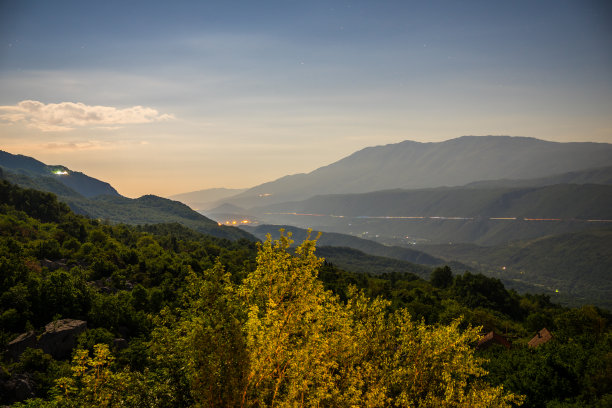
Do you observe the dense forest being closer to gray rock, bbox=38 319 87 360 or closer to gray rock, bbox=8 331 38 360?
gray rock, bbox=8 331 38 360

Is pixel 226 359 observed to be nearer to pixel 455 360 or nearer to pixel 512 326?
pixel 455 360

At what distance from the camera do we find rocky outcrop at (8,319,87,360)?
5341 centimetres

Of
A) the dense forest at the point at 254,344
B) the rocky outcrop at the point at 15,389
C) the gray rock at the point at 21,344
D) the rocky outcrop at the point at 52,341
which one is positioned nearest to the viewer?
the dense forest at the point at 254,344

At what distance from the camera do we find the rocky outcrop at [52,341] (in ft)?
175

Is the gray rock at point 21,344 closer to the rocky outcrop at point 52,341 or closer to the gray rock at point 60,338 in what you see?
the rocky outcrop at point 52,341

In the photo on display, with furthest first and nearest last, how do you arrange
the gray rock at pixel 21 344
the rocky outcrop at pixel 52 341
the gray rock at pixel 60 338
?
the gray rock at pixel 60 338
the rocky outcrop at pixel 52 341
the gray rock at pixel 21 344

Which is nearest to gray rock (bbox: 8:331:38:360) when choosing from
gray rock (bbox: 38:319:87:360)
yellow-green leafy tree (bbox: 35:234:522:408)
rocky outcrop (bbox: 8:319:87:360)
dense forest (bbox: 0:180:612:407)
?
rocky outcrop (bbox: 8:319:87:360)

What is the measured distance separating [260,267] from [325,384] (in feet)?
22.7

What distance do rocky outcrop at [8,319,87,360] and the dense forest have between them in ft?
0.76

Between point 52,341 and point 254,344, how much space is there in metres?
51.2

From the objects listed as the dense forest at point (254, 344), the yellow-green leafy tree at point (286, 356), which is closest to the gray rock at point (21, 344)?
the dense forest at point (254, 344)

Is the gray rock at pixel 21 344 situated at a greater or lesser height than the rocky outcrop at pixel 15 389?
greater

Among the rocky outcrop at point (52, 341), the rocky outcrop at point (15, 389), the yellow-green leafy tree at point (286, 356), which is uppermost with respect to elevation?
the yellow-green leafy tree at point (286, 356)

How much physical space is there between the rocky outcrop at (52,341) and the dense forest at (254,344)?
232 millimetres
